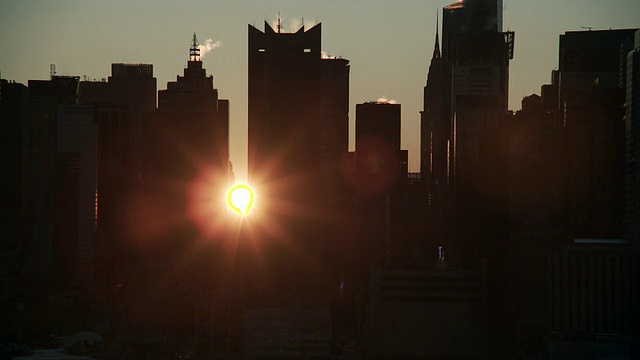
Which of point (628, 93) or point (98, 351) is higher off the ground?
point (628, 93)

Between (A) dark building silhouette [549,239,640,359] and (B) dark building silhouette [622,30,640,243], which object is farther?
(B) dark building silhouette [622,30,640,243]

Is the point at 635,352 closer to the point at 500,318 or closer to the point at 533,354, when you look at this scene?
the point at 533,354

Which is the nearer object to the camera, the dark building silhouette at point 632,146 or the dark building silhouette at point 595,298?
the dark building silhouette at point 595,298

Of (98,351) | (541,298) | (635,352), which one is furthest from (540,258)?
(98,351)

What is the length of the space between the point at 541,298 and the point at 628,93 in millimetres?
27604

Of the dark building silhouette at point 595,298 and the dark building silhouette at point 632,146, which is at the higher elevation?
the dark building silhouette at point 632,146

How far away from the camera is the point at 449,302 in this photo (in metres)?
195

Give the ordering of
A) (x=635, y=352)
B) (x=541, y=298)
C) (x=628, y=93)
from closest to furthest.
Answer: (x=635, y=352), (x=628, y=93), (x=541, y=298)

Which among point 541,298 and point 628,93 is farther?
point 541,298

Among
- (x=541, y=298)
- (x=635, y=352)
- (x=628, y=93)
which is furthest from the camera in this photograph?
(x=541, y=298)

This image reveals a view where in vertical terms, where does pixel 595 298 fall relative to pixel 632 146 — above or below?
below

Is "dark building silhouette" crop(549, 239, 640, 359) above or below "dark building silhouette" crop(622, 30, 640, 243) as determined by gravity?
below

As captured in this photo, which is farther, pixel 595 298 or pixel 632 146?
pixel 632 146

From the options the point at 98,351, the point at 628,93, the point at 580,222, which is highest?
the point at 628,93
